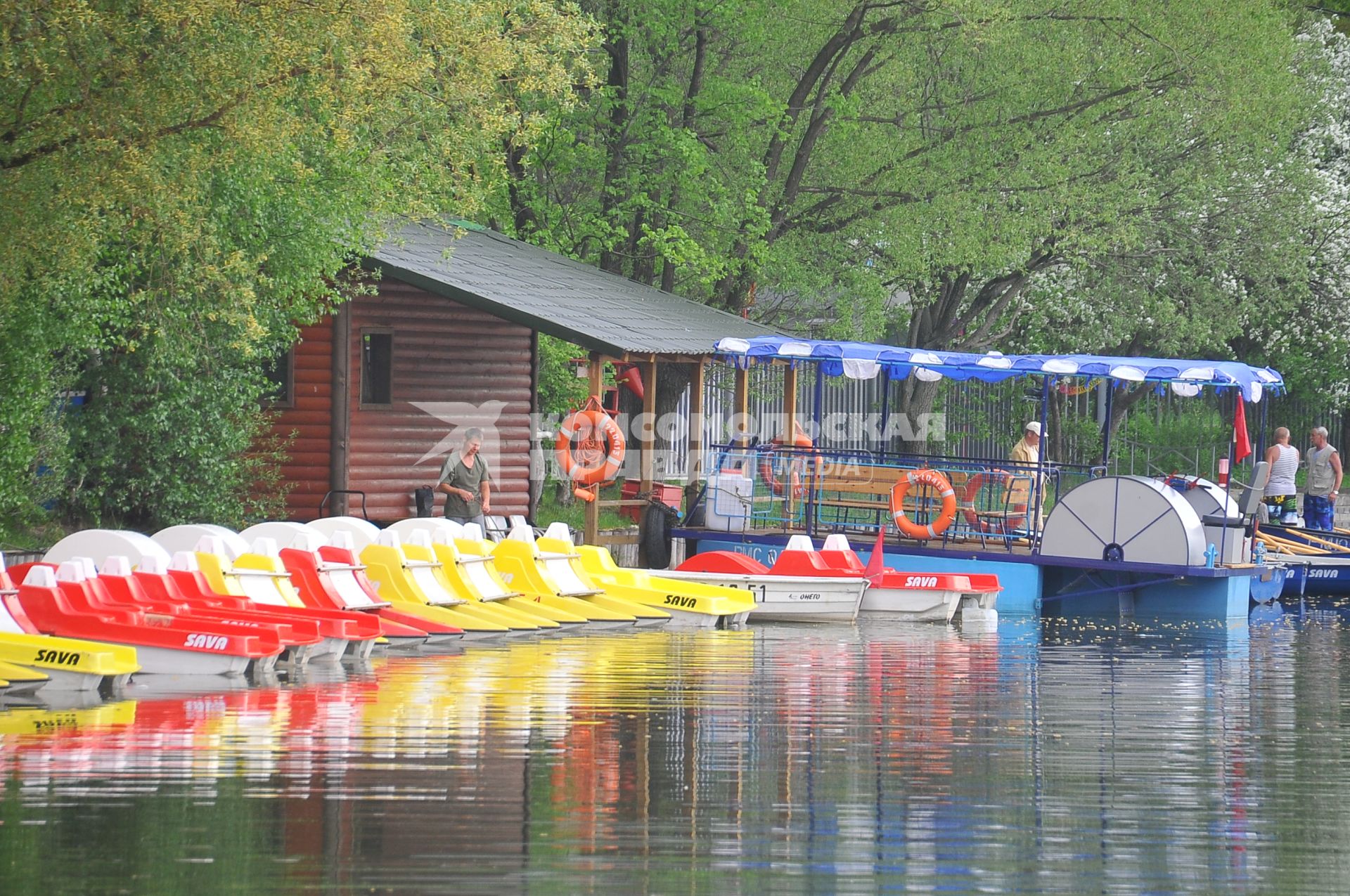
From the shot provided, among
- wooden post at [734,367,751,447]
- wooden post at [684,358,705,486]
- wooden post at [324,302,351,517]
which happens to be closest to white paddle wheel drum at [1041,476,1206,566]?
wooden post at [734,367,751,447]

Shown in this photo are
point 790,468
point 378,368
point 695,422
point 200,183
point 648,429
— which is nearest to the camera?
point 200,183

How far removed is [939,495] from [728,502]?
9.10 feet

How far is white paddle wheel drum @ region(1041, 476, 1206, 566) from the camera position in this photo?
23922mm

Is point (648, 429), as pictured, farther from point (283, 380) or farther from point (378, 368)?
point (283, 380)

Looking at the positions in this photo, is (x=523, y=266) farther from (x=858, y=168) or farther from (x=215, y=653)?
(x=215, y=653)

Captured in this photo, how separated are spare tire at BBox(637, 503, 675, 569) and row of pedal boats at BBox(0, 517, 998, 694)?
4.22 meters

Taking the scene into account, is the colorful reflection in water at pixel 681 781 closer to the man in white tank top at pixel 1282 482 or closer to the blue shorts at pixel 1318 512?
the man in white tank top at pixel 1282 482

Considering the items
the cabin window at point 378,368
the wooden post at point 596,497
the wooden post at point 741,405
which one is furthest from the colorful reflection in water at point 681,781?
the wooden post at point 741,405

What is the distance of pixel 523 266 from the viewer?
2812 centimetres

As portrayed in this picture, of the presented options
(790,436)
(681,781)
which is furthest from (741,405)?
(681,781)

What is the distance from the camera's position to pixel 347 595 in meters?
17.6

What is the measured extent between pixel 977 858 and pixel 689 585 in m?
12.0

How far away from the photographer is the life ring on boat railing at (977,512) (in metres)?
25.4

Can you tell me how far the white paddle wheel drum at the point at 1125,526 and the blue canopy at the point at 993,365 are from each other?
134cm
